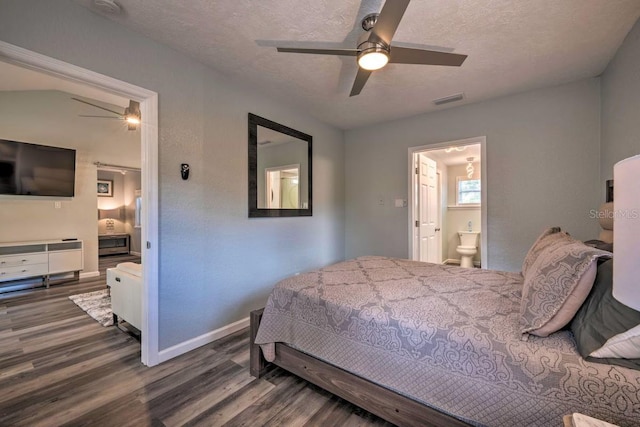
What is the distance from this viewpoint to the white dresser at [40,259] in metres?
3.97

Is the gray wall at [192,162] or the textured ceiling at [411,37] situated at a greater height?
the textured ceiling at [411,37]

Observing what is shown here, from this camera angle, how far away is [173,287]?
222 centimetres

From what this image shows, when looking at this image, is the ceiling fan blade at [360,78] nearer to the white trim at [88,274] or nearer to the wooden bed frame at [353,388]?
the wooden bed frame at [353,388]

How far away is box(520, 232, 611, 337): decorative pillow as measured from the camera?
3.46 ft

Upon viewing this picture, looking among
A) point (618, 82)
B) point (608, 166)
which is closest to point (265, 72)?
point (618, 82)

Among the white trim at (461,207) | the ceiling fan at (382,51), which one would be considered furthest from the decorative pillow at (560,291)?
the white trim at (461,207)

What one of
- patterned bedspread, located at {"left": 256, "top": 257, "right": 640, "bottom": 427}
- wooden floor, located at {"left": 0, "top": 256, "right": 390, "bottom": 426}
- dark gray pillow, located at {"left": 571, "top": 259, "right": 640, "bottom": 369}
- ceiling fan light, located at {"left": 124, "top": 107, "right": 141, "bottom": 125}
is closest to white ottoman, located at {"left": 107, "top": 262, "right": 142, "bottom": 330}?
wooden floor, located at {"left": 0, "top": 256, "right": 390, "bottom": 426}

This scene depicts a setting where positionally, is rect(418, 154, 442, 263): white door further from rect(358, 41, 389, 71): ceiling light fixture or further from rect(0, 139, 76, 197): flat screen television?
rect(0, 139, 76, 197): flat screen television

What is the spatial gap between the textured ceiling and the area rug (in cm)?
300

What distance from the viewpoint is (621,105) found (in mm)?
2135

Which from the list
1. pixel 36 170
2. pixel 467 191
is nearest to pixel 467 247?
pixel 467 191

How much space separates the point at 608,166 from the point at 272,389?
350 centimetres

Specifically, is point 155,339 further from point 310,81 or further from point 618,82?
point 618,82

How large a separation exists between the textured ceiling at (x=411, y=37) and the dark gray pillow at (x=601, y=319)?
177 cm
